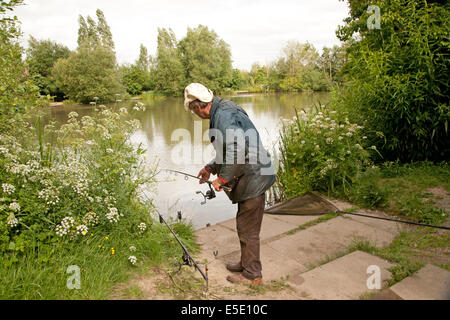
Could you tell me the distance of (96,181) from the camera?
127 inches

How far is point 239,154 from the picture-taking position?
2.41 m

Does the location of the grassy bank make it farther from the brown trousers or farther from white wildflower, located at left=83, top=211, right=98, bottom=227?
the brown trousers

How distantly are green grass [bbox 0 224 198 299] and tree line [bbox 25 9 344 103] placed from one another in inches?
940

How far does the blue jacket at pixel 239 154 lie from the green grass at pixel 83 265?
114 centimetres

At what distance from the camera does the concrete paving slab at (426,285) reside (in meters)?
2.21

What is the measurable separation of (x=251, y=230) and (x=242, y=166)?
59cm

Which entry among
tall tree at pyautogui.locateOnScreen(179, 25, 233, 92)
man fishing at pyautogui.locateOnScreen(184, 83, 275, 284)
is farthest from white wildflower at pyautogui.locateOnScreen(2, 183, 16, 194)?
tall tree at pyautogui.locateOnScreen(179, 25, 233, 92)

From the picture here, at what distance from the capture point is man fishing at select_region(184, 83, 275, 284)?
2.45 meters

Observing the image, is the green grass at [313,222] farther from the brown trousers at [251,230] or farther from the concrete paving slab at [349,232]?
the brown trousers at [251,230]

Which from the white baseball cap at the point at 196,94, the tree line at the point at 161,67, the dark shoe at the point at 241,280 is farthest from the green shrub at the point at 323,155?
the tree line at the point at 161,67

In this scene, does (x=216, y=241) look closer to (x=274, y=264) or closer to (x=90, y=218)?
(x=274, y=264)

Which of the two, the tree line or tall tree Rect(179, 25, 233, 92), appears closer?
the tree line
